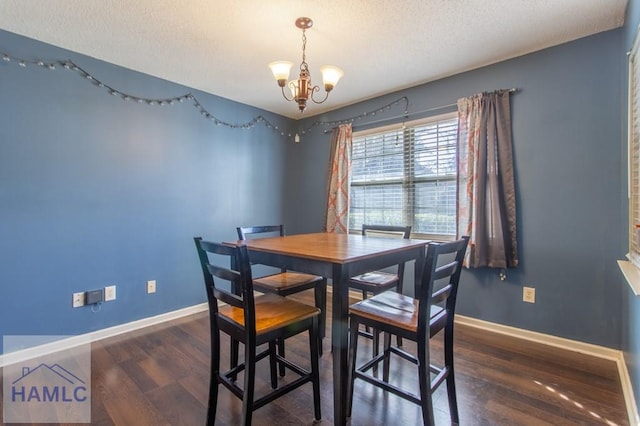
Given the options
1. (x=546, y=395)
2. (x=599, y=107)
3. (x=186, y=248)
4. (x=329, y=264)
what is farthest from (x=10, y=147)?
(x=599, y=107)

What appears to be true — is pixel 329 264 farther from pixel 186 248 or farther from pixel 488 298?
pixel 186 248

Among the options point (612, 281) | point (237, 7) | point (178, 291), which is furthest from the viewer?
point (178, 291)

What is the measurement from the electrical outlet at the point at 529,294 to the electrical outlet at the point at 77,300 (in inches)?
138

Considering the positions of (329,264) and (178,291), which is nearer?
(329,264)

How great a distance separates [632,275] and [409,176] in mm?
1940

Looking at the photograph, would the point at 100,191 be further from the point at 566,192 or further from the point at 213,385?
the point at 566,192

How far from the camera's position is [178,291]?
3035mm

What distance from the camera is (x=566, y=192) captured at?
2307 millimetres

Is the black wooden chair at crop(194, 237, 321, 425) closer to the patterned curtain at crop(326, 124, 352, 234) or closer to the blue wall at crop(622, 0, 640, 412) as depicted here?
the blue wall at crop(622, 0, 640, 412)

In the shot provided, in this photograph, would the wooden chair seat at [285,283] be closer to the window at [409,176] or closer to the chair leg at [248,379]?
the chair leg at [248,379]

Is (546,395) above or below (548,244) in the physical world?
below

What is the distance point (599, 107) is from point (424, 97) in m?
1.35

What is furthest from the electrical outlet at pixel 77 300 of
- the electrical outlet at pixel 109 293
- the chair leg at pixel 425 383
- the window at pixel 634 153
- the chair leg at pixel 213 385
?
the window at pixel 634 153

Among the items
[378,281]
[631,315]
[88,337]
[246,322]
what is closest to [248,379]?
[246,322]
